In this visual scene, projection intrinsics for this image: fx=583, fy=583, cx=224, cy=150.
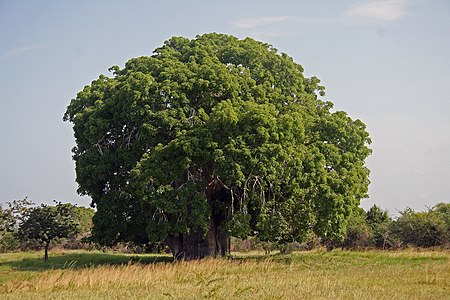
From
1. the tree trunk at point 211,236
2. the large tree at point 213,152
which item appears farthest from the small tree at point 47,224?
the tree trunk at point 211,236

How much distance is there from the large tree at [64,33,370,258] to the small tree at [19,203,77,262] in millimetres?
3991

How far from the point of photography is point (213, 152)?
24672 millimetres

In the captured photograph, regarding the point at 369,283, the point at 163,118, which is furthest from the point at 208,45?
the point at 369,283

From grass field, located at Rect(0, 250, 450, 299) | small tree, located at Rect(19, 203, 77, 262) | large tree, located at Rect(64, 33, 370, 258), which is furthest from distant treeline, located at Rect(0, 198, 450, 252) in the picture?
grass field, located at Rect(0, 250, 450, 299)

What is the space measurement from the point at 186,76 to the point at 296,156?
21.5ft

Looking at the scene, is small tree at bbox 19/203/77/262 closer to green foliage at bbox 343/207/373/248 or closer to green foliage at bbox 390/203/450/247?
green foliage at bbox 343/207/373/248

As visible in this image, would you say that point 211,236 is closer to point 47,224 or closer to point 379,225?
point 47,224

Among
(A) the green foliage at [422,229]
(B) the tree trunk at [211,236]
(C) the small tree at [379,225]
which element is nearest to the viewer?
(B) the tree trunk at [211,236]

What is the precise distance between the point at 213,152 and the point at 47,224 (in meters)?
12.2

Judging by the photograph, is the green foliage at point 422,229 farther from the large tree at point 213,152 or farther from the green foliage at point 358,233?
the large tree at point 213,152

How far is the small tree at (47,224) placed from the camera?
31.6 meters

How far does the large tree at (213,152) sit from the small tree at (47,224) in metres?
3.99

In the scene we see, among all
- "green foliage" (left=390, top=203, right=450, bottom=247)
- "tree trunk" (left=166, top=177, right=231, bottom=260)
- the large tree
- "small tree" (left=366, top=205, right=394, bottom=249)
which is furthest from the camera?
"small tree" (left=366, top=205, right=394, bottom=249)

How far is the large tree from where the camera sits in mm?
24828
